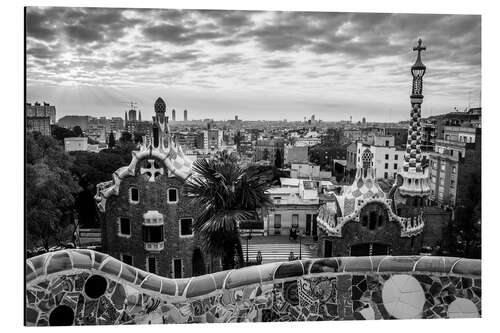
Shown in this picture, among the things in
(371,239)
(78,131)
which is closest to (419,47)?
(371,239)

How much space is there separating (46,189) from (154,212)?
1925 millimetres

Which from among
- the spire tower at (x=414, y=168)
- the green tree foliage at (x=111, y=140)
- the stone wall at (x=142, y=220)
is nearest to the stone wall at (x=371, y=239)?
the spire tower at (x=414, y=168)


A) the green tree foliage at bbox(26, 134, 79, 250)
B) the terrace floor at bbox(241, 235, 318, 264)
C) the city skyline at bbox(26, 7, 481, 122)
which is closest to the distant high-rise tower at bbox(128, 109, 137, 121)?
the city skyline at bbox(26, 7, 481, 122)

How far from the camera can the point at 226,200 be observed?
271 inches

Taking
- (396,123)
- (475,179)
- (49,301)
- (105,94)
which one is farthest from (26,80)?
(475,179)

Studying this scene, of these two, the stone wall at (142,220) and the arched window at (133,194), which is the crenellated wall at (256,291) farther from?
the arched window at (133,194)

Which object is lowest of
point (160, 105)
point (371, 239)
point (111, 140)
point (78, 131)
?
point (371, 239)

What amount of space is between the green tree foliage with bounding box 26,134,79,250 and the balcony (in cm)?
136

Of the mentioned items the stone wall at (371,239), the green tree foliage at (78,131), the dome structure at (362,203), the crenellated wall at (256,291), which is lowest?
the crenellated wall at (256,291)

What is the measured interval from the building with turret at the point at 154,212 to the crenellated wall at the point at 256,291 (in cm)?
153

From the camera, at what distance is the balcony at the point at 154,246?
814 cm

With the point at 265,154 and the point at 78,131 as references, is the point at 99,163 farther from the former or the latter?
the point at 265,154

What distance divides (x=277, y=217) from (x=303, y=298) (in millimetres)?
1688

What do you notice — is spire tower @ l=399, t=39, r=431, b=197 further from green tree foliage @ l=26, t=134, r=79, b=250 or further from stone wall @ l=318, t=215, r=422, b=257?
green tree foliage @ l=26, t=134, r=79, b=250
